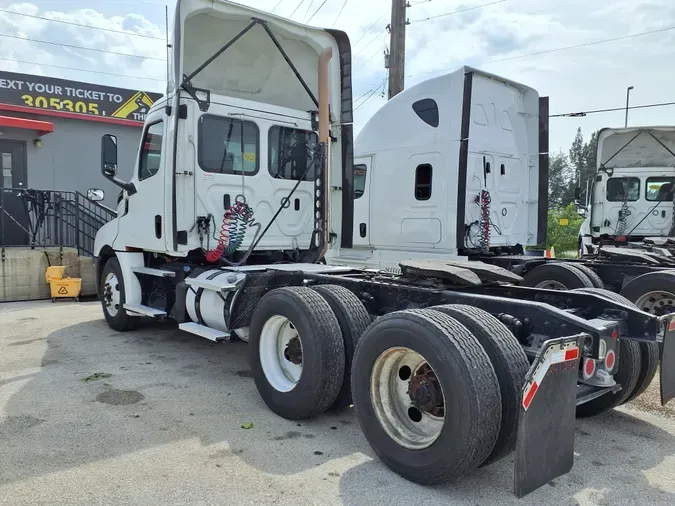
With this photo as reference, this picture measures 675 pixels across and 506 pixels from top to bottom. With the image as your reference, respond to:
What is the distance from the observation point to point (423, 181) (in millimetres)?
8055

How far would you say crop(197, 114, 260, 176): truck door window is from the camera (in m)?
6.01

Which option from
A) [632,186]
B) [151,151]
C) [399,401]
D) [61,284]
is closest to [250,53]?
[151,151]

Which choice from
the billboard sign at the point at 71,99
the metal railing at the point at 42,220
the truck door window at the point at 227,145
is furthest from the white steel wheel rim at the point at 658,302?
the billboard sign at the point at 71,99

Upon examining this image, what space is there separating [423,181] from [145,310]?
4.21 metres

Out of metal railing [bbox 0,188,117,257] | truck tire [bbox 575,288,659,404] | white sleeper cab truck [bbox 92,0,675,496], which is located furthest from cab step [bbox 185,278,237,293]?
metal railing [bbox 0,188,117,257]

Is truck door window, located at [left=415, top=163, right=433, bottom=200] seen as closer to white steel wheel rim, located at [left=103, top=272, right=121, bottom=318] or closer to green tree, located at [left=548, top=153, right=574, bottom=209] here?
white steel wheel rim, located at [left=103, top=272, right=121, bottom=318]

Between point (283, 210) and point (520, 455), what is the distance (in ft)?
14.9

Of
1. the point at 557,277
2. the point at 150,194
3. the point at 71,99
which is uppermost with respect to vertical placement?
the point at 71,99

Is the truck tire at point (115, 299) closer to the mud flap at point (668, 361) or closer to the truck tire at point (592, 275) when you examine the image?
the truck tire at point (592, 275)

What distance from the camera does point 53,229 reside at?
12.4 metres

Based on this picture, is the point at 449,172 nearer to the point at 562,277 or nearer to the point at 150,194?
the point at 562,277

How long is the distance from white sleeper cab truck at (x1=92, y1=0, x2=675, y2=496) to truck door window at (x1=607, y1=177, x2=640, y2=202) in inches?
218

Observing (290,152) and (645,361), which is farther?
(290,152)

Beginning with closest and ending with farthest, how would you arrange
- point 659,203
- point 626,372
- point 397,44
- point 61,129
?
point 626,372 → point 659,203 → point 397,44 → point 61,129
